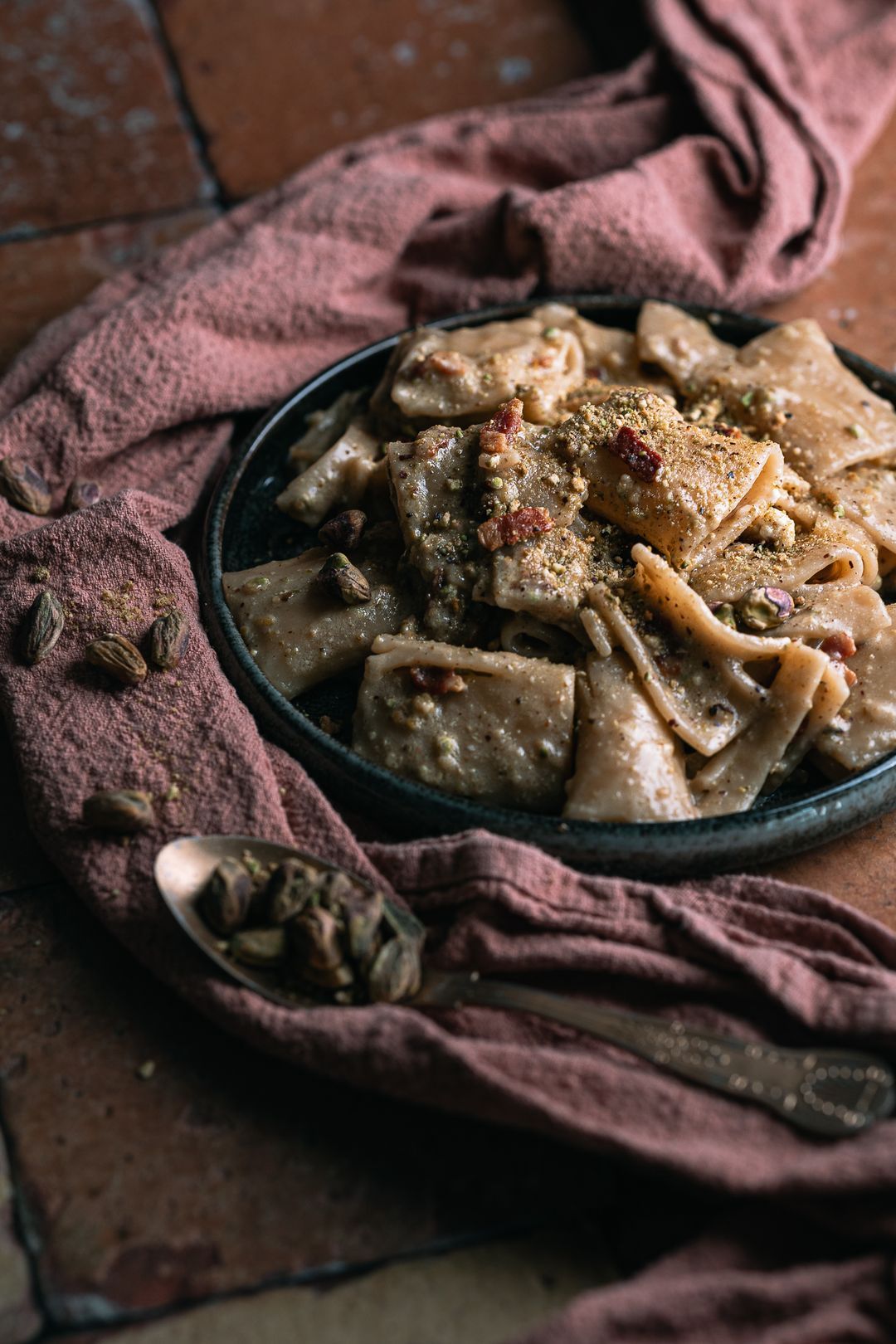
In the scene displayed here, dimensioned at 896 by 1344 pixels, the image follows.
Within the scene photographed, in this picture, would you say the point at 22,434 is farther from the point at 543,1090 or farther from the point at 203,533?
the point at 543,1090

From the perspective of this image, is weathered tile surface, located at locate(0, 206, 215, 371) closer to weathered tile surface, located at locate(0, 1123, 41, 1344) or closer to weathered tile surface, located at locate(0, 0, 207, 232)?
weathered tile surface, located at locate(0, 0, 207, 232)

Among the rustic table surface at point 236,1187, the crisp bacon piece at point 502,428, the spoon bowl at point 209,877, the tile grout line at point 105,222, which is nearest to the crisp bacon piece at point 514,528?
the crisp bacon piece at point 502,428

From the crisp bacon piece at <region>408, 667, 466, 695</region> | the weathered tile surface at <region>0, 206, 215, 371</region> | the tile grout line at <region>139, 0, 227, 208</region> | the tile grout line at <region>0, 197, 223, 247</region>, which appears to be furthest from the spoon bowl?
the tile grout line at <region>139, 0, 227, 208</region>

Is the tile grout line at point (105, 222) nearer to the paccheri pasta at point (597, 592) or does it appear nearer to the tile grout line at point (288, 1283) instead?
the paccheri pasta at point (597, 592)

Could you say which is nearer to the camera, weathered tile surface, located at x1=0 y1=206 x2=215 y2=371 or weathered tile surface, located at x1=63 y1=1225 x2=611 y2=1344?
weathered tile surface, located at x1=63 y1=1225 x2=611 y2=1344

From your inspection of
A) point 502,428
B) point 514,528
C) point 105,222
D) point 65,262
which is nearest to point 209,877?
point 514,528

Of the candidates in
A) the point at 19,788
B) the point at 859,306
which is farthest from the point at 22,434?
the point at 859,306
